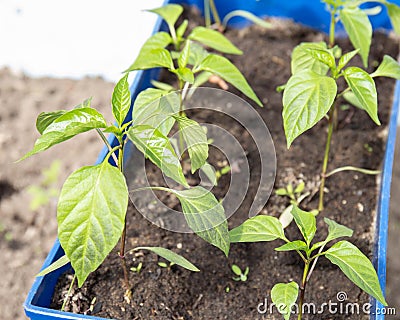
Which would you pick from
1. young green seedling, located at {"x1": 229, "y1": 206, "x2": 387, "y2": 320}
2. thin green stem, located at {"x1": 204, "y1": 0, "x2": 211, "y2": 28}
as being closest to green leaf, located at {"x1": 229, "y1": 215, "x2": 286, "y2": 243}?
young green seedling, located at {"x1": 229, "y1": 206, "x2": 387, "y2": 320}

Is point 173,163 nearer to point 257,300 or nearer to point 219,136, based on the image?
point 257,300

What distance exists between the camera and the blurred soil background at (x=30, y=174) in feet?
6.43

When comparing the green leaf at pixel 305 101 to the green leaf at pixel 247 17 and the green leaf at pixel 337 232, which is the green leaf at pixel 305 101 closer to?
the green leaf at pixel 337 232

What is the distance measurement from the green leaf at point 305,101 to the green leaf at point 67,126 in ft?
1.19

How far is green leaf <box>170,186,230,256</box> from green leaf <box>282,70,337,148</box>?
0.19m

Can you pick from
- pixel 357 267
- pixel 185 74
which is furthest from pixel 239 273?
pixel 185 74

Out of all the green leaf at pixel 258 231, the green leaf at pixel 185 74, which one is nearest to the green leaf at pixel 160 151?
the green leaf at pixel 258 231

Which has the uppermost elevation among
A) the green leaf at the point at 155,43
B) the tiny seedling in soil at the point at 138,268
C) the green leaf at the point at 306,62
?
the green leaf at the point at 155,43

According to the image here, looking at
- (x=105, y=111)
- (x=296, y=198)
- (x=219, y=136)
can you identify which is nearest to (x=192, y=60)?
(x=219, y=136)

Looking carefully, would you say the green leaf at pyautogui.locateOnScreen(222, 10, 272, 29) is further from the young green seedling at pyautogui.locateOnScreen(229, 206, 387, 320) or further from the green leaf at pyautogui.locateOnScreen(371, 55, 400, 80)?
the young green seedling at pyautogui.locateOnScreen(229, 206, 387, 320)

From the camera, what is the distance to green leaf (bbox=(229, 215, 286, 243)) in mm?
1221

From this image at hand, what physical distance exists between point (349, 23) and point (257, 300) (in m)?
0.73

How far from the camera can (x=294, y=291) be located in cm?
116

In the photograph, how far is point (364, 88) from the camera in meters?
1.28
